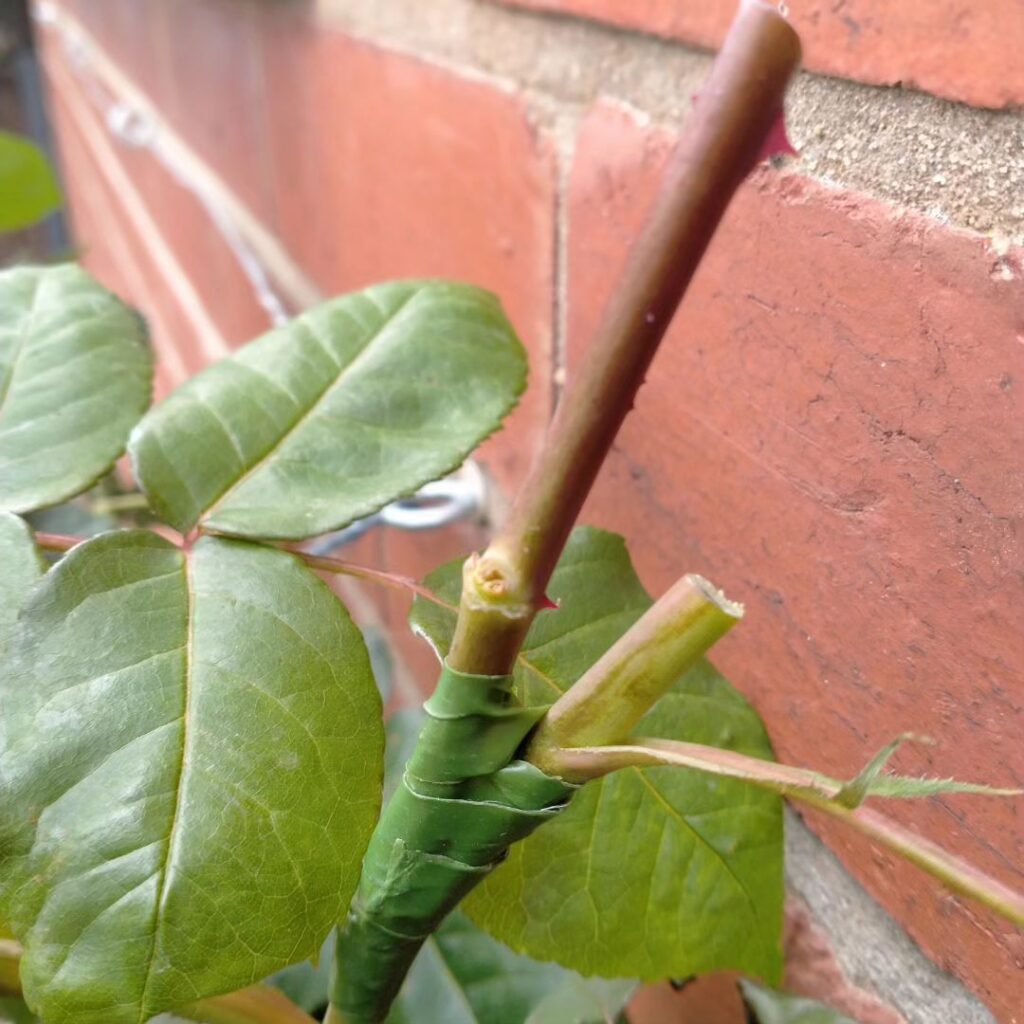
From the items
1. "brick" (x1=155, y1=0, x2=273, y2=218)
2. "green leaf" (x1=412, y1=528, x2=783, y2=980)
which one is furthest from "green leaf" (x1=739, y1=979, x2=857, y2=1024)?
"brick" (x1=155, y1=0, x2=273, y2=218)

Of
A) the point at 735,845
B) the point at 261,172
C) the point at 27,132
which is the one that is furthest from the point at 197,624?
the point at 27,132

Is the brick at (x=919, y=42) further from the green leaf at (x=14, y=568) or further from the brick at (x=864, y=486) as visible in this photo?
the green leaf at (x=14, y=568)

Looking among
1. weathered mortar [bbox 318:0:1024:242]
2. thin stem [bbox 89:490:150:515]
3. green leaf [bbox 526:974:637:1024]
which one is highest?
weathered mortar [bbox 318:0:1024:242]

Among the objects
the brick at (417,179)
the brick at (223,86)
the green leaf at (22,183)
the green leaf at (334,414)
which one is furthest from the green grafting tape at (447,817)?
the brick at (223,86)

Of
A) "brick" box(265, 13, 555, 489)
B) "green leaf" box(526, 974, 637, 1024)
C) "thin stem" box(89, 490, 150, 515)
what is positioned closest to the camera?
"green leaf" box(526, 974, 637, 1024)

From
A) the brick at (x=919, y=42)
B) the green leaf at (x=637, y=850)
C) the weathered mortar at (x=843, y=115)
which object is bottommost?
the green leaf at (x=637, y=850)

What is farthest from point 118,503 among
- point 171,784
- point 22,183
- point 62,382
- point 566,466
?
point 566,466

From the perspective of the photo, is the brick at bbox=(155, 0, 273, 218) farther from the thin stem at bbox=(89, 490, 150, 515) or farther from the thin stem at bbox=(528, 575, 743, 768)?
the thin stem at bbox=(528, 575, 743, 768)
